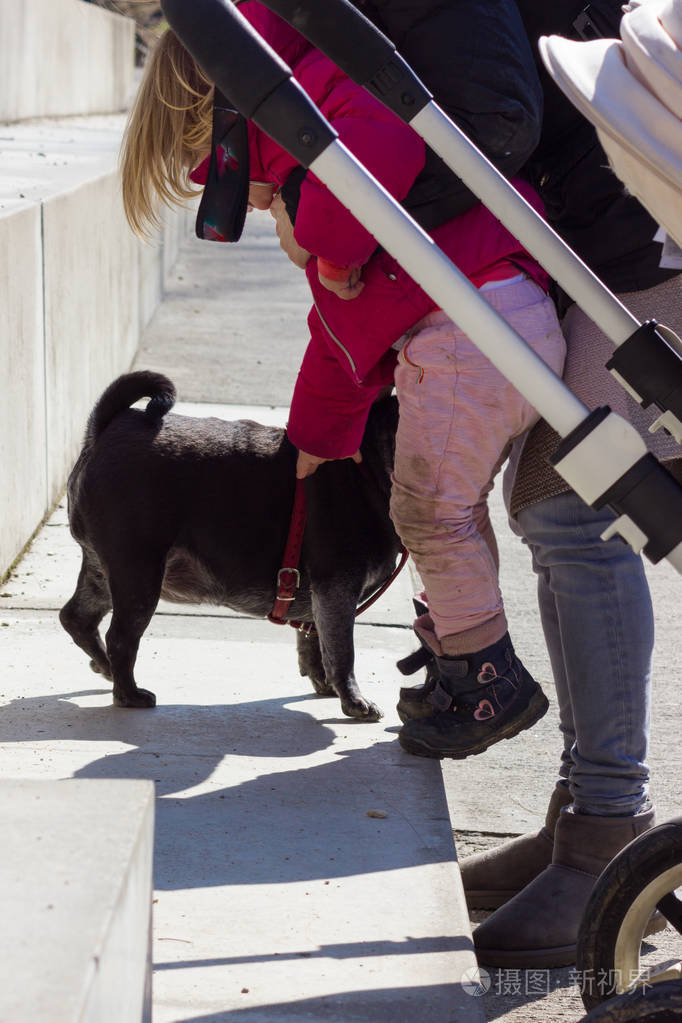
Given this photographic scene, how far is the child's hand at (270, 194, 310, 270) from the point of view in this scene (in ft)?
9.22

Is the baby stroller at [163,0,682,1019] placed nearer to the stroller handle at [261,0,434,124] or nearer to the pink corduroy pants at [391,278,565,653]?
the stroller handle at [261,0,434,124]

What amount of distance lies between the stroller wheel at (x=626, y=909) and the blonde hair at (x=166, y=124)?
161 cm

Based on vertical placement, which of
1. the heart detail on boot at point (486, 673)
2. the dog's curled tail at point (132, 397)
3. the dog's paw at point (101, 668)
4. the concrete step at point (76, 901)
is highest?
the concrete step at point (76, 901)

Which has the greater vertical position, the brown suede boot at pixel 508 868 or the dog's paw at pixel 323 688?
the brown suede boot at pixel 508 868

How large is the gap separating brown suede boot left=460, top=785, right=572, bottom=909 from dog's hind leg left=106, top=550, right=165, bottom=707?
1103 mm

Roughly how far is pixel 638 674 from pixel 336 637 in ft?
4.00

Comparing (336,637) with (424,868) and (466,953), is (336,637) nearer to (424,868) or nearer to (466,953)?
(424,868)

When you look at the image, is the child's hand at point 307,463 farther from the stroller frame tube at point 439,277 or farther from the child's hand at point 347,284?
the stroller frame tube at point 439,277

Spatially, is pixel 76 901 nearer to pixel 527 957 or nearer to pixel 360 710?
pixel 527 957

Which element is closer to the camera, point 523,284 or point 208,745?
point 523,284

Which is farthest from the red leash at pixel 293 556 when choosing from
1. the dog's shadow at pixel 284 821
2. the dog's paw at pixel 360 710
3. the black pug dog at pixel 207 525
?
the dog's shadow at pixel 284 821

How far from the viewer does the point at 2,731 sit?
3.25 meters

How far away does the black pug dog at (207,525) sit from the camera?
349 cm

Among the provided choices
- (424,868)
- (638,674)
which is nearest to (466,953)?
(424,868)
